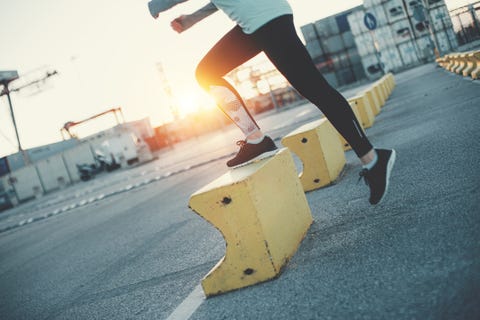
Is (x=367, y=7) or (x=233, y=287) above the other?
(x=367, y=7)

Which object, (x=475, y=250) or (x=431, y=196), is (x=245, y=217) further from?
(x=431, y=196)

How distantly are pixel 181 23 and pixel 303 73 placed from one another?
1.06m

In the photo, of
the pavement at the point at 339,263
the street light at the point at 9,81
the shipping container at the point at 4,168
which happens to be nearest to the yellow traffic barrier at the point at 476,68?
the pavement at the point at 339,263

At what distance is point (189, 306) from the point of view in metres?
2.11

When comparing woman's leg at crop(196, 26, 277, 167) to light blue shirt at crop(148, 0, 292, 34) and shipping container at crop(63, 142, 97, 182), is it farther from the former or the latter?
shipping container at crop(63, 142, 97, 182)

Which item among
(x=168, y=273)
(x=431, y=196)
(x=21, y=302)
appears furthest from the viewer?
(x=21, y=302)

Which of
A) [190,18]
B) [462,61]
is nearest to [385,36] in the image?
[462,61]

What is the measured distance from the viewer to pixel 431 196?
248 cm

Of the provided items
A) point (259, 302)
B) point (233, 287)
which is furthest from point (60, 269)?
point (259, 302)

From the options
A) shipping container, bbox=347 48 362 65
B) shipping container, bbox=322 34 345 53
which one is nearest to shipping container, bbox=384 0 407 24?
shipping container, bbox=322 34 345 53

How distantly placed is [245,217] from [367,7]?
112 ft

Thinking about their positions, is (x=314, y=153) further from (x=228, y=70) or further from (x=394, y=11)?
(x=394, y=11)

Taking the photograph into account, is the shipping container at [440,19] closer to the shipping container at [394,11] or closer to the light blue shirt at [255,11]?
the shipping container at [394,11]

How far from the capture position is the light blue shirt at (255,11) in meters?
2.03
